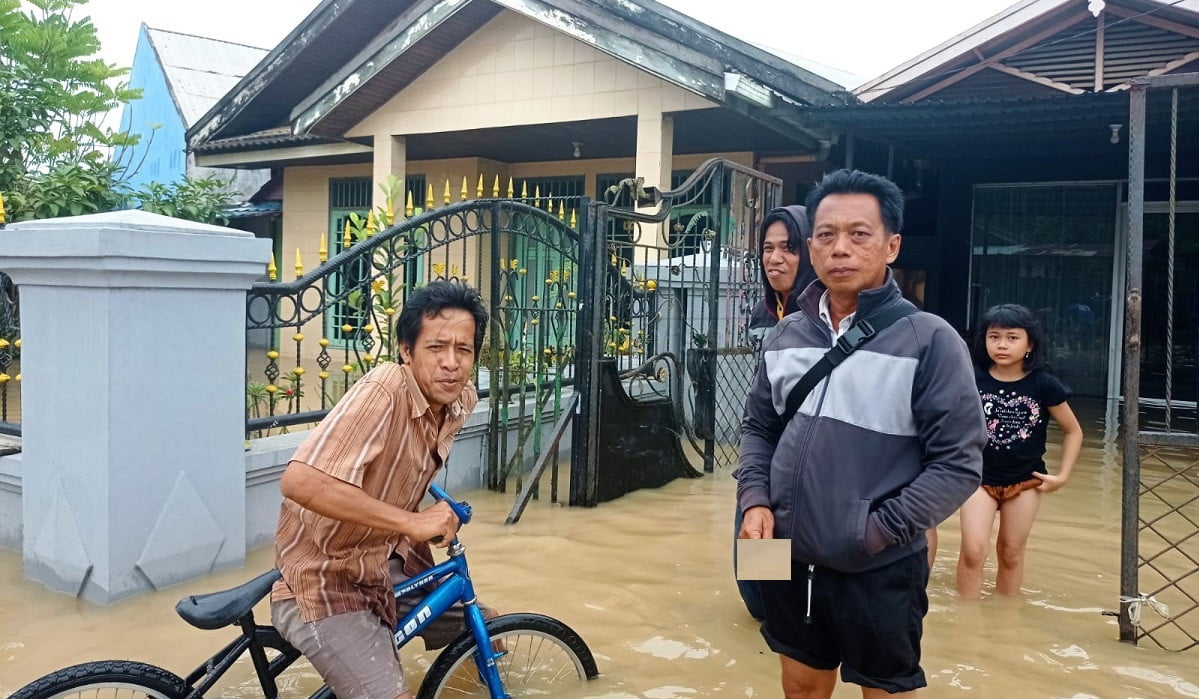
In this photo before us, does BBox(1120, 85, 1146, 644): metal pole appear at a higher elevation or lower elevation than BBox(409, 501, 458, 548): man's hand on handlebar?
higher

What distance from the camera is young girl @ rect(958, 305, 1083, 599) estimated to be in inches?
149

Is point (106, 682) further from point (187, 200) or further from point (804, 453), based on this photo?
point (187, 200)

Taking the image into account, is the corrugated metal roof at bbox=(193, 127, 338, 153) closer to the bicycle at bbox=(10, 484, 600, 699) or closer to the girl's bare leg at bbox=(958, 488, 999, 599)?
the girl's bare leg at bbox=(958, 488, 999, 599)

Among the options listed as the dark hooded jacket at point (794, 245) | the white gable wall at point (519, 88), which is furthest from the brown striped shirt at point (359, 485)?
the white gable wall at point (519, 88)

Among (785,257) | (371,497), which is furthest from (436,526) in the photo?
(785,257)

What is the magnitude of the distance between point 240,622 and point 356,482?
1.60 ft

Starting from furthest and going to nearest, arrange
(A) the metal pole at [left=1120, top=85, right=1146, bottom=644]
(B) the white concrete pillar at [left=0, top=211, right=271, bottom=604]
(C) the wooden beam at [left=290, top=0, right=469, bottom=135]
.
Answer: (C) the wooden beam at [left=290, top=0, right=469, bottom=135] → (B) the white concrete pillar at [left=0, top=211, right=271, bottom=604] → (A) the metal pole at [left=1120, top=85, right=1146, bottom=644]

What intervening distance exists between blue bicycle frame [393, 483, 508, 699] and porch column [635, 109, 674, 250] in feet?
22.1

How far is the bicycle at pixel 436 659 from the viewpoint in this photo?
7.13 feet

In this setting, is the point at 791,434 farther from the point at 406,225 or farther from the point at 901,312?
the point at 406,225

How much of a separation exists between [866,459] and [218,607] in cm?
159

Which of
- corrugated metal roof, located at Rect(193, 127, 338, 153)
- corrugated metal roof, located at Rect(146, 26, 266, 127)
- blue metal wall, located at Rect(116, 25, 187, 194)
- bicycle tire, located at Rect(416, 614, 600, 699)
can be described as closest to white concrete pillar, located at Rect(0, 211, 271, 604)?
bicycle tire, located at Rect(416, 614, 600, 699)

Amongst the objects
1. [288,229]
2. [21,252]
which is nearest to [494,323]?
[21,252]

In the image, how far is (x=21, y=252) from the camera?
3.55 m
